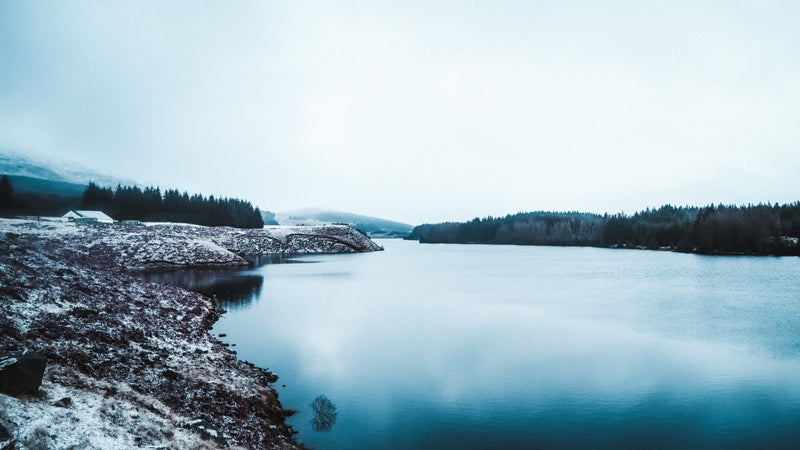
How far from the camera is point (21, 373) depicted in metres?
8.51

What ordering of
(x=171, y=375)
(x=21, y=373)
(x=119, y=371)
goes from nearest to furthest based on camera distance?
(x=21, y=373)
(x=119, y=371)
(x=171, y=375)

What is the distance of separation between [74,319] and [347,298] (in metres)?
25.5

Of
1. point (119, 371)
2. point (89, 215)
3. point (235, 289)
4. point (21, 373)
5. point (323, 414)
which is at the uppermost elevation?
point (89, 215)

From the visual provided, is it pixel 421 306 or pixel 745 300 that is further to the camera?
pixel 745 300

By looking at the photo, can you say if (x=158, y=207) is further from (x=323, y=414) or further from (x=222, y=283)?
(x=323, y=414)

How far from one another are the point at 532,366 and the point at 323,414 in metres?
10.3

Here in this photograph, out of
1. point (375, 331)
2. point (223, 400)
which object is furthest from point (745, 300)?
point (223, 400)

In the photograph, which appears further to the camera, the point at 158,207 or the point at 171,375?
the point at 158,207

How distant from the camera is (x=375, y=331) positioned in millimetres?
26781

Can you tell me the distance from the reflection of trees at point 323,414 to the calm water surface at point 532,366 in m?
0.35

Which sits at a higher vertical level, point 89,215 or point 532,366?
point 89,215

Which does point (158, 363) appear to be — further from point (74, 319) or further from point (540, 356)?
point (540, 356)

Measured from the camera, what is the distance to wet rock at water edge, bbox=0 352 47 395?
8250 mm

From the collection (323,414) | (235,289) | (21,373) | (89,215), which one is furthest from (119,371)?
(89,215)
